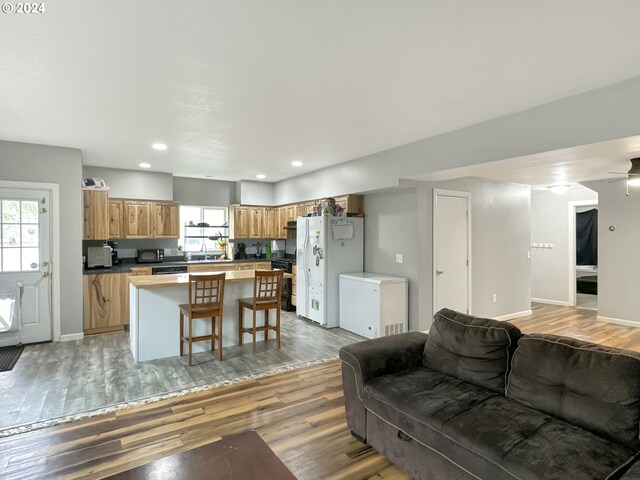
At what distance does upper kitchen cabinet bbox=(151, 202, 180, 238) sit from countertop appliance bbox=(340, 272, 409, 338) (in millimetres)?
3638

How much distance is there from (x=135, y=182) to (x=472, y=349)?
21.2 feet

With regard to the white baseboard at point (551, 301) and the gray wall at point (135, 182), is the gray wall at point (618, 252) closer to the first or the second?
the white baseboard at point (551, 301)

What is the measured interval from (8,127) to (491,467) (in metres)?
5.47

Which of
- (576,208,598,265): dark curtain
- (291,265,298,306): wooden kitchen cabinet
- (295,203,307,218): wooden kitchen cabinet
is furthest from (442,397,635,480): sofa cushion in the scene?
(576,208,598,265): dark curtain

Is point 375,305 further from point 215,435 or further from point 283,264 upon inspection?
point 215,435

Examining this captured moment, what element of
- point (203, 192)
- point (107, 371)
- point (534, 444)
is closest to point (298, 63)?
point (534, 444)

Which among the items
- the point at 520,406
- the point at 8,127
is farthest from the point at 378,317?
the point at 8,127

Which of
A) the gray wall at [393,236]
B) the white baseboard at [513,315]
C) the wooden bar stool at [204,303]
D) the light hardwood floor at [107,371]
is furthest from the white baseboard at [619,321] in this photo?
the wooden bar stool at [204,303]

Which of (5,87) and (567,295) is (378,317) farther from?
(567,295)

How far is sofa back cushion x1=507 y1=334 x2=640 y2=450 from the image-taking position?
1743mm

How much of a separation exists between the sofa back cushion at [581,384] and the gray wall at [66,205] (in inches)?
216

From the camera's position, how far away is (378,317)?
16.1 ft

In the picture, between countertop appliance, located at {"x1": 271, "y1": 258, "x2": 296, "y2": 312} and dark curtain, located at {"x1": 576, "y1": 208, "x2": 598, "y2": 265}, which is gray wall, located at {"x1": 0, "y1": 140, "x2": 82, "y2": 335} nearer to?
countertop appliance, located at {"x1": 271, "y1": 258, "x2": 296, "y2": 312}

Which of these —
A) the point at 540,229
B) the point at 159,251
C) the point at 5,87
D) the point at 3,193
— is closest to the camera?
the point at 5,87
